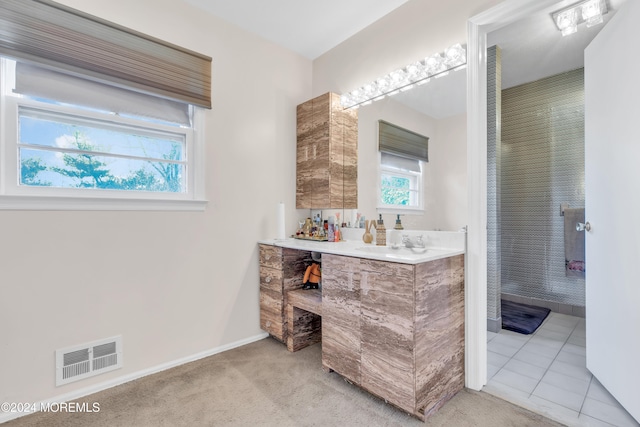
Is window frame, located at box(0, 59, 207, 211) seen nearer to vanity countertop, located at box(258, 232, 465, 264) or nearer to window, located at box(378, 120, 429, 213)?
vanity countertop, located at box(258, 232, 465, 264)

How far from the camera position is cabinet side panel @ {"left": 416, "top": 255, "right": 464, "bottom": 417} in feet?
5.00

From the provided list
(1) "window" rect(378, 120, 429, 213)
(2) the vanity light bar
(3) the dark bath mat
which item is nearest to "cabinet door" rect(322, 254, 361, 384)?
(1) "window" rect(378, 120, 429, 213)

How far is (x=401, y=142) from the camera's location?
2256mm

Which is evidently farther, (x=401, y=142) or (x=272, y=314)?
(x=272, y=314)

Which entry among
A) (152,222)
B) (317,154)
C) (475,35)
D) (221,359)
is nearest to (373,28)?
(475,35)

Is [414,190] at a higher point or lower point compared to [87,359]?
higher

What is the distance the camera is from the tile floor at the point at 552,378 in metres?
1.58

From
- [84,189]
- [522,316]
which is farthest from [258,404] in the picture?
[522,316]

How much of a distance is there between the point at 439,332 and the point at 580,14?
197 centimetres

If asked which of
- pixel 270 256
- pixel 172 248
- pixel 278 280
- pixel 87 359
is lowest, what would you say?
pixel 87 359

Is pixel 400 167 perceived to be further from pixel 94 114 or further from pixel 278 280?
pixel 94 114

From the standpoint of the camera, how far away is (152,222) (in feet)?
6.76

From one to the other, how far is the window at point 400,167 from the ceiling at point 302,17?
2.80 feet

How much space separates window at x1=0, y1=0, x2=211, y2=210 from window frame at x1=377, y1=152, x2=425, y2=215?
1394mm
